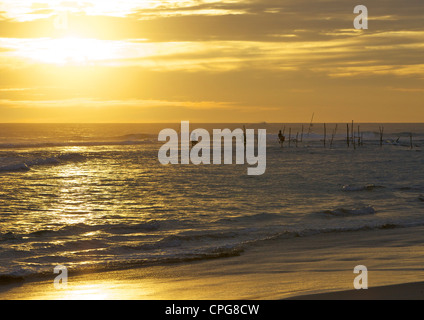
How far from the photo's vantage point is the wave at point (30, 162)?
123 feet

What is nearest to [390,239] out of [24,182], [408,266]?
[408,266]

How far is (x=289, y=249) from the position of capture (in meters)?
12.2

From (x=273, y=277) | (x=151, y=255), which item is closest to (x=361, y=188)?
(x=151, y=255)

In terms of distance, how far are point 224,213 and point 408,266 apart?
27.8 feet

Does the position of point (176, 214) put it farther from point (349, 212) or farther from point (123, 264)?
point (123, 264)

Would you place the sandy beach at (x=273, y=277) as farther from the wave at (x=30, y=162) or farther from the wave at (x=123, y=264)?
the wave at (x=30, y=162)

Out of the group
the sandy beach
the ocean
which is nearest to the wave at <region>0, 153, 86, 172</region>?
the ocean

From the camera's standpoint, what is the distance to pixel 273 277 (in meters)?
9.32

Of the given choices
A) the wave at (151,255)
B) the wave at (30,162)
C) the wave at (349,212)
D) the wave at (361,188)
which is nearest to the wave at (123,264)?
the wave at (151,255)

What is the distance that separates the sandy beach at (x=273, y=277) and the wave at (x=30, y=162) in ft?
93.9

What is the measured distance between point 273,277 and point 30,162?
36.9 meters

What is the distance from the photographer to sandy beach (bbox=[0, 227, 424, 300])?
7906mm

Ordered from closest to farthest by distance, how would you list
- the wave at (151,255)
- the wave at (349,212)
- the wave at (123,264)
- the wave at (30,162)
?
the wave at (123,264), the wave at (151,255), the wave at (349,212), the wave at (30,162)
